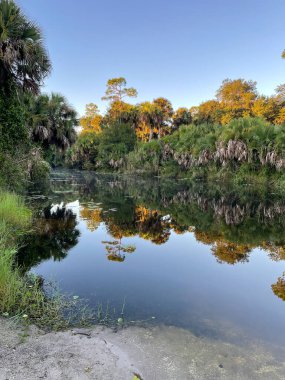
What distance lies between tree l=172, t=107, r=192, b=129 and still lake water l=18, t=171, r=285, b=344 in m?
40.4

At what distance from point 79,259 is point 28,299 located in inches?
122

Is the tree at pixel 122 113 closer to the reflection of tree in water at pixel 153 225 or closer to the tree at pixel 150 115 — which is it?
the tree at pixel 150 115

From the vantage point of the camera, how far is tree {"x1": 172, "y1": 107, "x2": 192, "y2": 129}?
52250 mm

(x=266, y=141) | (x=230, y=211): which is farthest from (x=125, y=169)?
(x=230, y=211)

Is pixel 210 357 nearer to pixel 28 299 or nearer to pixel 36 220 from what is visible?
pixel 28 299

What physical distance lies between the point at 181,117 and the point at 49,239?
153ft

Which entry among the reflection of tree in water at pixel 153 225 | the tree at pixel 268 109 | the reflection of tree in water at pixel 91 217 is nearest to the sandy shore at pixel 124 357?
the reflection of tree in water at pixel 153 225

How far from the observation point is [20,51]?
12.7 m

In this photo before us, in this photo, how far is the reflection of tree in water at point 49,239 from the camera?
7.31m

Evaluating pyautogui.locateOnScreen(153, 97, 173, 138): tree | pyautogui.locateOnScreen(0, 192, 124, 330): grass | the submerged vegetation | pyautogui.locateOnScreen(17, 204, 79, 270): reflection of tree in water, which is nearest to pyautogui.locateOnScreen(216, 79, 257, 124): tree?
the submerged vegetation

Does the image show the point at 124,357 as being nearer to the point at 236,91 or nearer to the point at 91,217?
the point at 91,217

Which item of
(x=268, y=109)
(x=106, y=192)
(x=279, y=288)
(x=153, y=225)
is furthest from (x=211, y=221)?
(x=268, y=109)

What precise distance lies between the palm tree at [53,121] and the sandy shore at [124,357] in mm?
21226

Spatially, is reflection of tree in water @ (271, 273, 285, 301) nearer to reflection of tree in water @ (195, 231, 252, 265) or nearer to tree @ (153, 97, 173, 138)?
reflection of tree in water @ (195, 231, 252, 265)
